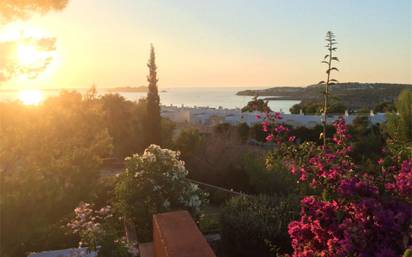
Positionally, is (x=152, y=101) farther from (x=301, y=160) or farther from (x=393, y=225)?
(x=393, y=225)

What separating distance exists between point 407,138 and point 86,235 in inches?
426

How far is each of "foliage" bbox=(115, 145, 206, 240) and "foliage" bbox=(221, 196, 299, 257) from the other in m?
1.27

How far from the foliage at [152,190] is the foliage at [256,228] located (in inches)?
49.8

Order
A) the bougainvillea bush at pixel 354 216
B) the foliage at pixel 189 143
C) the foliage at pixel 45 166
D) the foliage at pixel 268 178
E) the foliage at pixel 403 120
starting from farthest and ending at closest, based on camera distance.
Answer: the foliage at pixel 189 143 < the foliage at pixel 403 120 < the foliage at pixel 268 178 < the foliage at pixel 45 166 < the bougainvillea bush at pixel 354 216

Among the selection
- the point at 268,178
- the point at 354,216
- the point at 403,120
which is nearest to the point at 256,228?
the point at 354,216

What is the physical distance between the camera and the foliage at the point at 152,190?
7.97 metres

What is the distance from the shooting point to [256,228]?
21.1 ft

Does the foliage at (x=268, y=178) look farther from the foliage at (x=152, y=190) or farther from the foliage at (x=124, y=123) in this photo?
the foliage at (x=124, y=123)

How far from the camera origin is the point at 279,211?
271 inches

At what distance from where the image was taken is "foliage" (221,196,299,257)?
6375mm

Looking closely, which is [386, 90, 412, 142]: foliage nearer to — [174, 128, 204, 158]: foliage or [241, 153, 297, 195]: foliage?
[241, 153, 297, 195]: foliage

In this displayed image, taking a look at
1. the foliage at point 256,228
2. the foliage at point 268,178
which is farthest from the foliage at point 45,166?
the foliage at point 268,178

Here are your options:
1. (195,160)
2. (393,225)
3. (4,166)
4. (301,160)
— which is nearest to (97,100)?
(195,160)

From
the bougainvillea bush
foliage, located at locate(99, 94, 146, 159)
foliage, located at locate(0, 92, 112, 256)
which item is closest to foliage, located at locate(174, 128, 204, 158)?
foliage, located at locate(0, 92, 112, 256)
